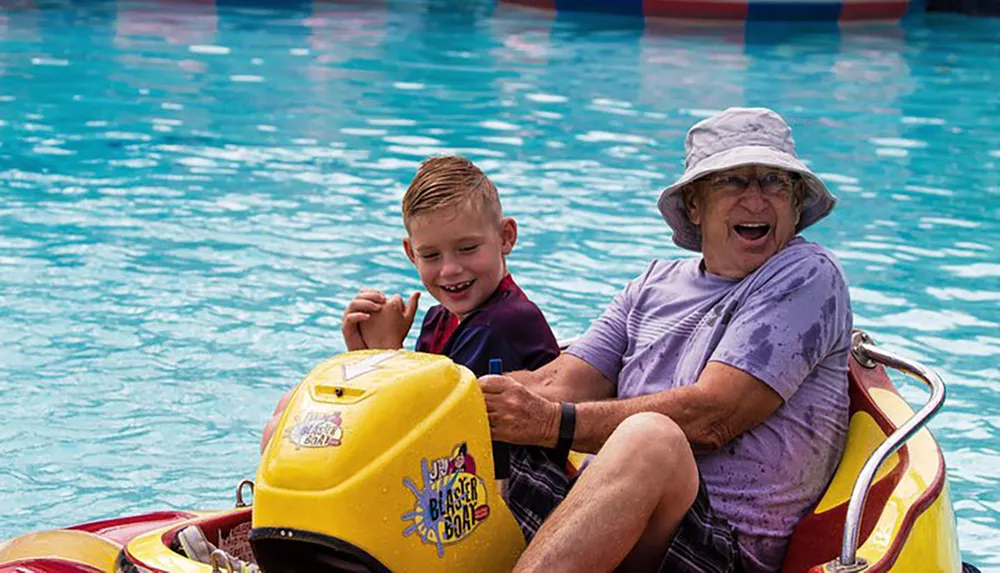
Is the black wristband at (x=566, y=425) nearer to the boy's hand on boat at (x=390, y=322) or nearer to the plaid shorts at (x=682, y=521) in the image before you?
the plaid shorts at (x=682, y=521)

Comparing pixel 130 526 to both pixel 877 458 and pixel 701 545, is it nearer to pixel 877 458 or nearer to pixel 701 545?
pixel 701 545

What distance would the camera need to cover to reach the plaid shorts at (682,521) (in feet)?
9.49

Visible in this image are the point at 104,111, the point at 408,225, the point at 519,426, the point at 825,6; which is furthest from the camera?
the point at 825,6

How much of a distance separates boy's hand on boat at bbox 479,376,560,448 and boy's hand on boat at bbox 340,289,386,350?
0.62 meters

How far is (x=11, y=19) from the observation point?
52.2 feet

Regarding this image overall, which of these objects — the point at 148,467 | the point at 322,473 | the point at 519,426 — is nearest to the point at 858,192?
the point at 148,467

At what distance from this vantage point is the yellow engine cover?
7.96 ft

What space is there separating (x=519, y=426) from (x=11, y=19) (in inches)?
563

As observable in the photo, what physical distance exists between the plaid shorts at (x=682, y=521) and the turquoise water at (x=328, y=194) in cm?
182

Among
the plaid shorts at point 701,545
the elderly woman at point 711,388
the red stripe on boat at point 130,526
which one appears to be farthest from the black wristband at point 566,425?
the red stripe on boat at point 130,526

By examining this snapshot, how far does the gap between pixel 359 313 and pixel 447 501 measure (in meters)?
0.97

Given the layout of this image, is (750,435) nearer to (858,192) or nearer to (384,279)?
(384,279)

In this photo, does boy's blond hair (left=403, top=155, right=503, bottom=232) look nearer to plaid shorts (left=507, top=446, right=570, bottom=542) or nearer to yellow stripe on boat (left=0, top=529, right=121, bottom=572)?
plaid shorts (left=507, top=446, right=570, bottom=542)

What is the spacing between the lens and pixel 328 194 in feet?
28.6
